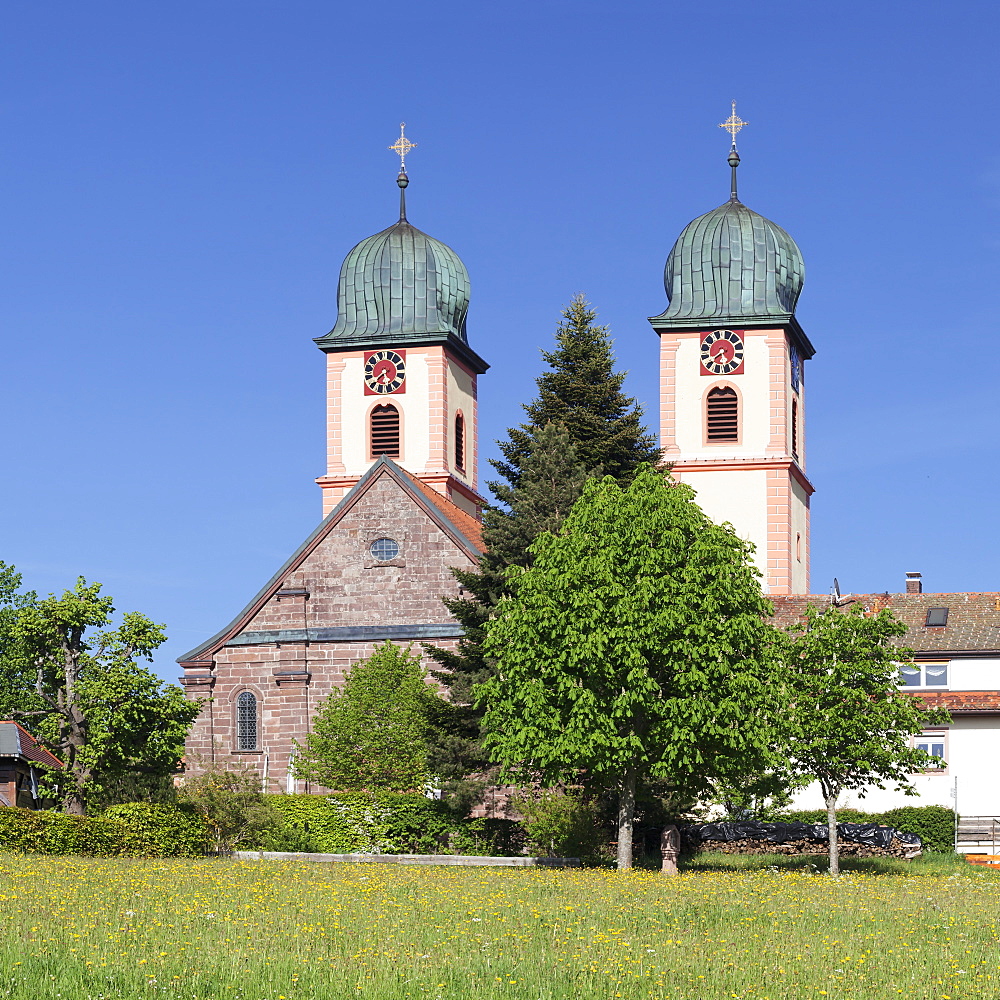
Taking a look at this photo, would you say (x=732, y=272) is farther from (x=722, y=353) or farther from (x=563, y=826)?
(x=563, y=826)

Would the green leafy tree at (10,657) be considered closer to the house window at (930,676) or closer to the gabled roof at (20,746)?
the gabled roof at (20,746)

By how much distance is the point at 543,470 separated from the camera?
43688 mm

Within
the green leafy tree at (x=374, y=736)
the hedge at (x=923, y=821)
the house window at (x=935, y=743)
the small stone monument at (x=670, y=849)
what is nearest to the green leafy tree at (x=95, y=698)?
the green leafy tree at (x=374, y=736)

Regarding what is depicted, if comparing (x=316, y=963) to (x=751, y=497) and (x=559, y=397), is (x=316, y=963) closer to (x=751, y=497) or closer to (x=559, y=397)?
(x=559, y=397)

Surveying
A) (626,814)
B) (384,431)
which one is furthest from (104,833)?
(384,431)

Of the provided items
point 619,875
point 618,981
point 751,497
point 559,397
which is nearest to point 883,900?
point 619,875

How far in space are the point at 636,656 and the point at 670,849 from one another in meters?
3.99

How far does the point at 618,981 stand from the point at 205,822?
22.1m

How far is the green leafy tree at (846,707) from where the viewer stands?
116 ft

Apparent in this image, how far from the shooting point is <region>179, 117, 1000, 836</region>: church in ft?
173

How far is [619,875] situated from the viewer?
3222 cm

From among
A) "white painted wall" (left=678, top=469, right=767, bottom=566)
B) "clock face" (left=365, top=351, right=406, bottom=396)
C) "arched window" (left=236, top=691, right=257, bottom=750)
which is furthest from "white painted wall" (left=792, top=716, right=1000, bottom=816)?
"clock face" (left=365, top=351, right=406, bottom=396)

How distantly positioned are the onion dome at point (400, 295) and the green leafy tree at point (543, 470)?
81.5ft

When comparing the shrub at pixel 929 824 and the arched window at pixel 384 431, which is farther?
the arched window at pixel 384 431
